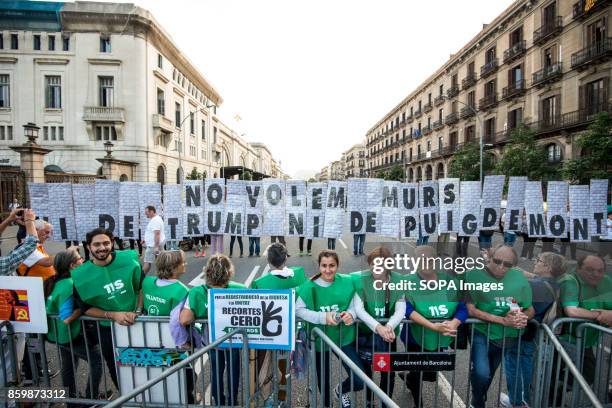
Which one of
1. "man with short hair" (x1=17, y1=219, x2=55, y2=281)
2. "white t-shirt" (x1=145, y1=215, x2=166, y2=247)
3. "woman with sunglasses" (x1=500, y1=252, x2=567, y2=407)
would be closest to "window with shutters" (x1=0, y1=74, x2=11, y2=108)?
"white t-shirt" (x1=145, y1=215, x2=166, y2=247)

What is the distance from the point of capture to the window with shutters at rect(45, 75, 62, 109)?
30219mm

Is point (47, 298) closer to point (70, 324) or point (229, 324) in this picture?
point (70, 324)

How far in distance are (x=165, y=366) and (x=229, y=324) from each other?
0.77 meters

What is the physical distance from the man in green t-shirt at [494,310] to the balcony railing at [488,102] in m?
33.7

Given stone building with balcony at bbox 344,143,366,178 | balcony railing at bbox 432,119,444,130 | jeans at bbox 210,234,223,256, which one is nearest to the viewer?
jeans at bbox 210,234,223,256

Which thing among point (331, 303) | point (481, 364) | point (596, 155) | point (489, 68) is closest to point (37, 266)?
point (331, 303)

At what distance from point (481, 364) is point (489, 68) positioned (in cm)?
3624

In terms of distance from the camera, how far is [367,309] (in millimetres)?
3170

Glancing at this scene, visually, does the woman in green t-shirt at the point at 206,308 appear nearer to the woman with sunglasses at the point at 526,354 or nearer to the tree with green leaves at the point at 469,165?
the woman with sunglasses at the point at 526,354

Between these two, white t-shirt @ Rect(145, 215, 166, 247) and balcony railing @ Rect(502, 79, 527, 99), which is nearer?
white t-shirt @ Rect(145, 215, 166, 247)

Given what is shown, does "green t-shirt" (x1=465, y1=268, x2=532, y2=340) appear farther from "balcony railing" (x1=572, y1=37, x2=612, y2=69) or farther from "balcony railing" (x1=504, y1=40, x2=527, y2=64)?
"balcony railing" (x1=504, y1=40, x2=527, y2=64)

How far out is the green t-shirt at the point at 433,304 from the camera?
120 inches

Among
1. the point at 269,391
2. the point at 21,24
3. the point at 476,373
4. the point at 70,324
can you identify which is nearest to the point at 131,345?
the point at 70,324

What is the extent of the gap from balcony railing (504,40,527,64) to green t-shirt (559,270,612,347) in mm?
31272
